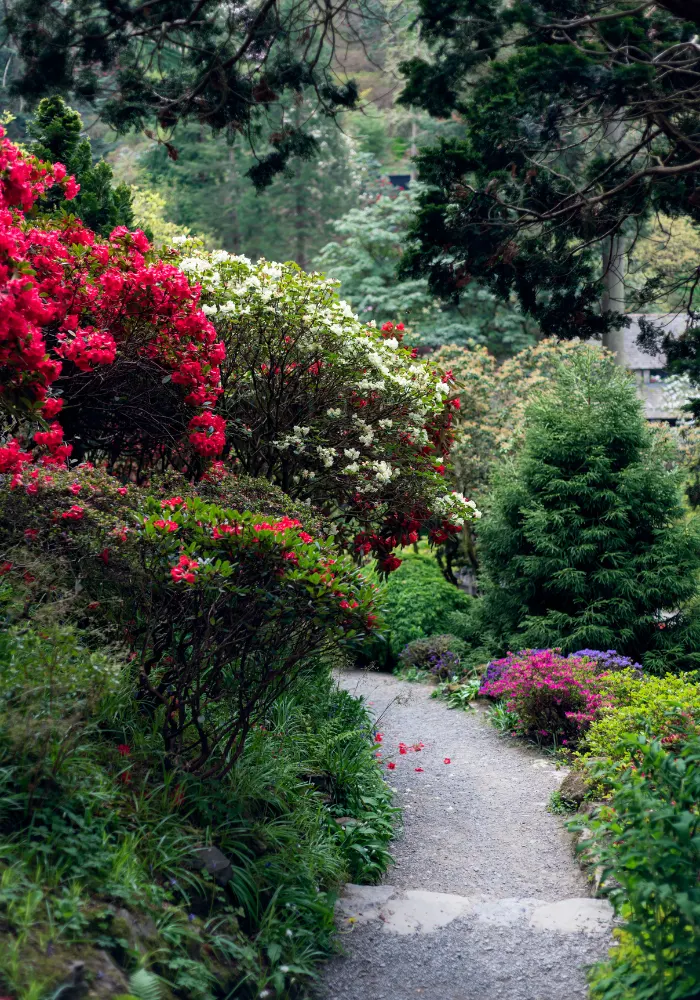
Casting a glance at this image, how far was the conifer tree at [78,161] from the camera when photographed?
10.1m

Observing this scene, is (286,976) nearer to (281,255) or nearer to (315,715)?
(315,715)

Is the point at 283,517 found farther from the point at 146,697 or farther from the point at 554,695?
the point at 554,695

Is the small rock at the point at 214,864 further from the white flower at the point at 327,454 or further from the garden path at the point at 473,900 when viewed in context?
the white flower at the point at 327,454

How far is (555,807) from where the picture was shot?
228 inches

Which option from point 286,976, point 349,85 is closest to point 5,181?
point 349,85

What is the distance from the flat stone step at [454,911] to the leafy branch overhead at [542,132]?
4054 mm

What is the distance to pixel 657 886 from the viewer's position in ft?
9.16

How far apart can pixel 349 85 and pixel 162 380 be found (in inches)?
91.8

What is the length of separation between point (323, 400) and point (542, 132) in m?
2.46

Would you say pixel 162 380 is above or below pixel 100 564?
above

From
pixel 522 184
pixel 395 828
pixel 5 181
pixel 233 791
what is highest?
pixel 522 184

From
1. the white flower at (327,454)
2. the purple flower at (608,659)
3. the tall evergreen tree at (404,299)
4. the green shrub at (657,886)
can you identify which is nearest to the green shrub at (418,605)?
the purple flower at (608,659)

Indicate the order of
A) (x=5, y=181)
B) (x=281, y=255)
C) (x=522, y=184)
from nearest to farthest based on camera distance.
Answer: (x=5, y=181)
(x=522, y=184)
(x=281, y=255)

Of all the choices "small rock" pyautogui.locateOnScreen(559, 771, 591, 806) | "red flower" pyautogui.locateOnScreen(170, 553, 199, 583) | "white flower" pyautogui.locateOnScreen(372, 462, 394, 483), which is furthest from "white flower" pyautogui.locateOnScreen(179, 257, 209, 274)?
"small rock" pyautogui.locateOnScreen(559, 771, 591, 806)
